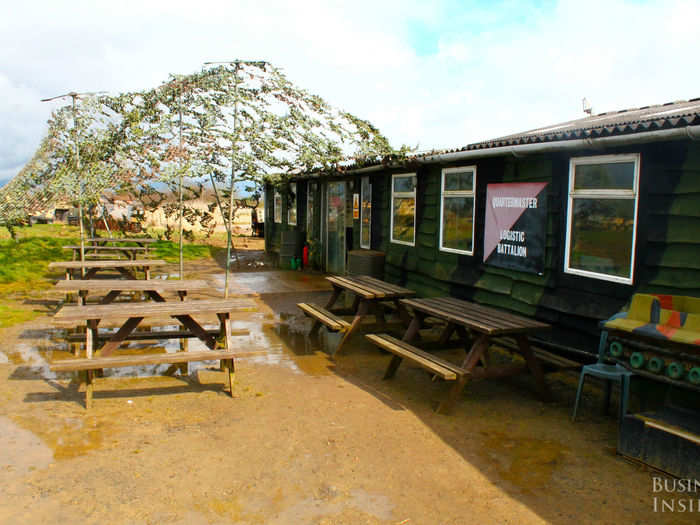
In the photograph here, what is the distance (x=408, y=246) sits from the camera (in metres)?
8.86

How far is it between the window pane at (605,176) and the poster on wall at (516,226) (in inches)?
18.5

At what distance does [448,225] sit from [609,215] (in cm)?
281

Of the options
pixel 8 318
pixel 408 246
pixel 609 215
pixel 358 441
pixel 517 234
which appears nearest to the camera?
A: pixel 358 441

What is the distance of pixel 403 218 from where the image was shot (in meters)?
9.08

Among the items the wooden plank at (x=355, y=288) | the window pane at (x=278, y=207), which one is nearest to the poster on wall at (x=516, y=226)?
the wooden plank at (x=355, y=288)

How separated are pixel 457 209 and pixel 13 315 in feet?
21.6

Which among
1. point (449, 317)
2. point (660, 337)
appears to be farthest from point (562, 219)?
point (660, 337)

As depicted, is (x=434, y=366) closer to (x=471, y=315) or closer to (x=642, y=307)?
(x=471, y=315)

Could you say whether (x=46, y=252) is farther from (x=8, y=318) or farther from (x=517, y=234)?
(x=517, y=234)

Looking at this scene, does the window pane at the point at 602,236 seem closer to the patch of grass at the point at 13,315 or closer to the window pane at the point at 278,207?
the patch of grass at the point at 13,315

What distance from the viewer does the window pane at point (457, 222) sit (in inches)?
285

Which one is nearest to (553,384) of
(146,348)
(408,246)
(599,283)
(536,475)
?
(599,283)

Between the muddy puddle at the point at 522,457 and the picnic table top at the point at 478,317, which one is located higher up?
the picnic table top at the point at 478,317

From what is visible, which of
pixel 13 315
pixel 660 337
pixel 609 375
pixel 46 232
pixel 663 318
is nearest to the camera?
pixel 660 337
